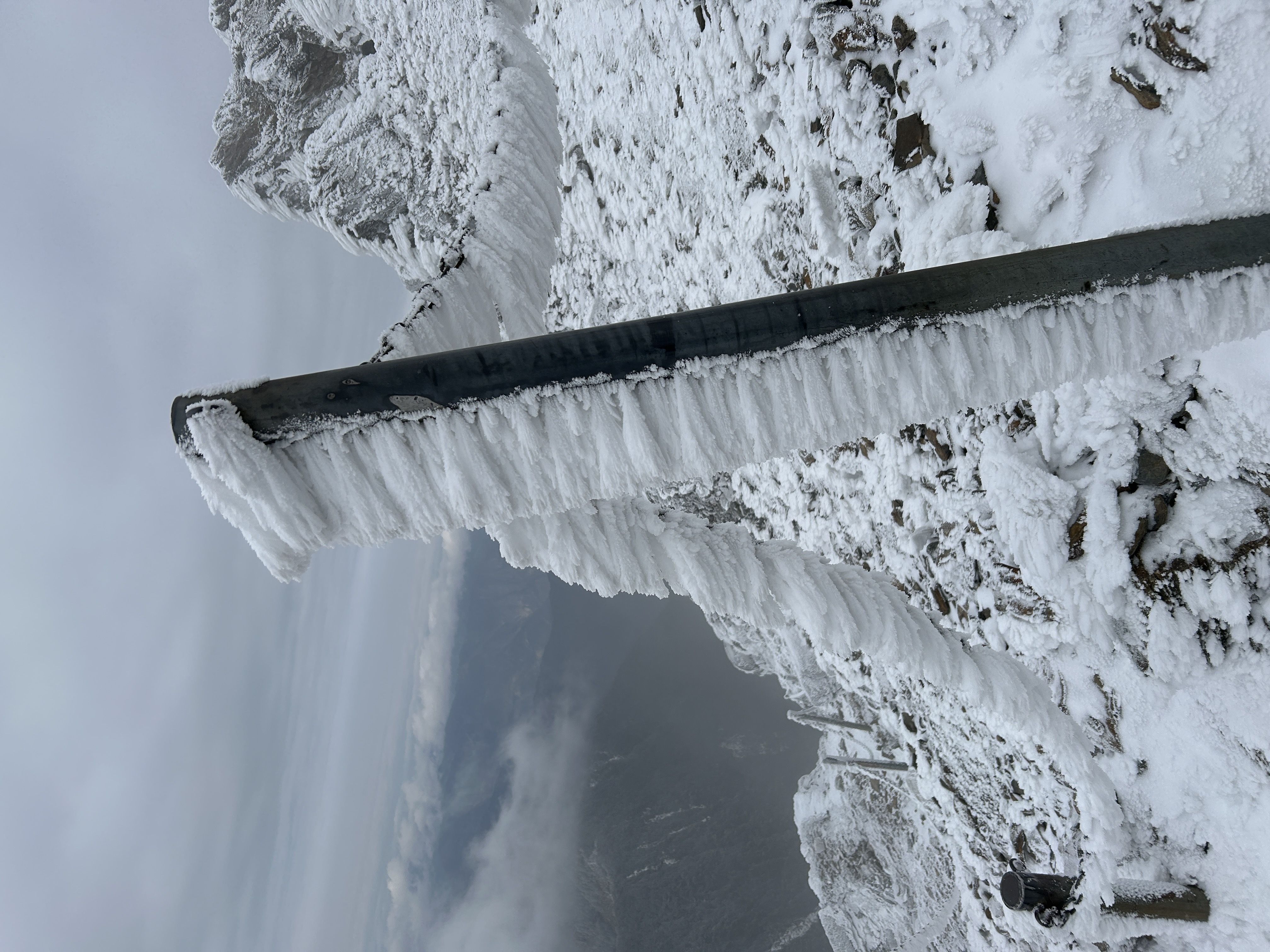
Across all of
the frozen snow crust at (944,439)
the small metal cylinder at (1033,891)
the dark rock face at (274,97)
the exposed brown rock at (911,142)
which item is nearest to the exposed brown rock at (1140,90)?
the frozen snow crust at (944,439)

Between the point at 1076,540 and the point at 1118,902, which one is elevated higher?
the point at 1076,540

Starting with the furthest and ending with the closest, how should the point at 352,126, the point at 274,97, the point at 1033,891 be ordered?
1. the point at 274,97
2. the point at 352,126
3. the point at 1033,891

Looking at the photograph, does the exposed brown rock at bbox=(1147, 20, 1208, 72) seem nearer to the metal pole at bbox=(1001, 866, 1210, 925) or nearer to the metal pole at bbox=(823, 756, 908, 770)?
the metal pole at bbox=(1001, 866, 1210, 925)

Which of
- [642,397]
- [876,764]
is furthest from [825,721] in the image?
[642,397]

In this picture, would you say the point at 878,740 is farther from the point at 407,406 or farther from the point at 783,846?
the point at 783,846

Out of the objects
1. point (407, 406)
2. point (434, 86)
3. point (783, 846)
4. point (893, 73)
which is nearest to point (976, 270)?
point (407, 406)

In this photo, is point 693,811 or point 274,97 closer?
point 274,97

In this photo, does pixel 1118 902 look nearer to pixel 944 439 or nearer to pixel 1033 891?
pixel 1033 891

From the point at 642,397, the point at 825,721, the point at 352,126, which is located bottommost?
the point at 825,721
